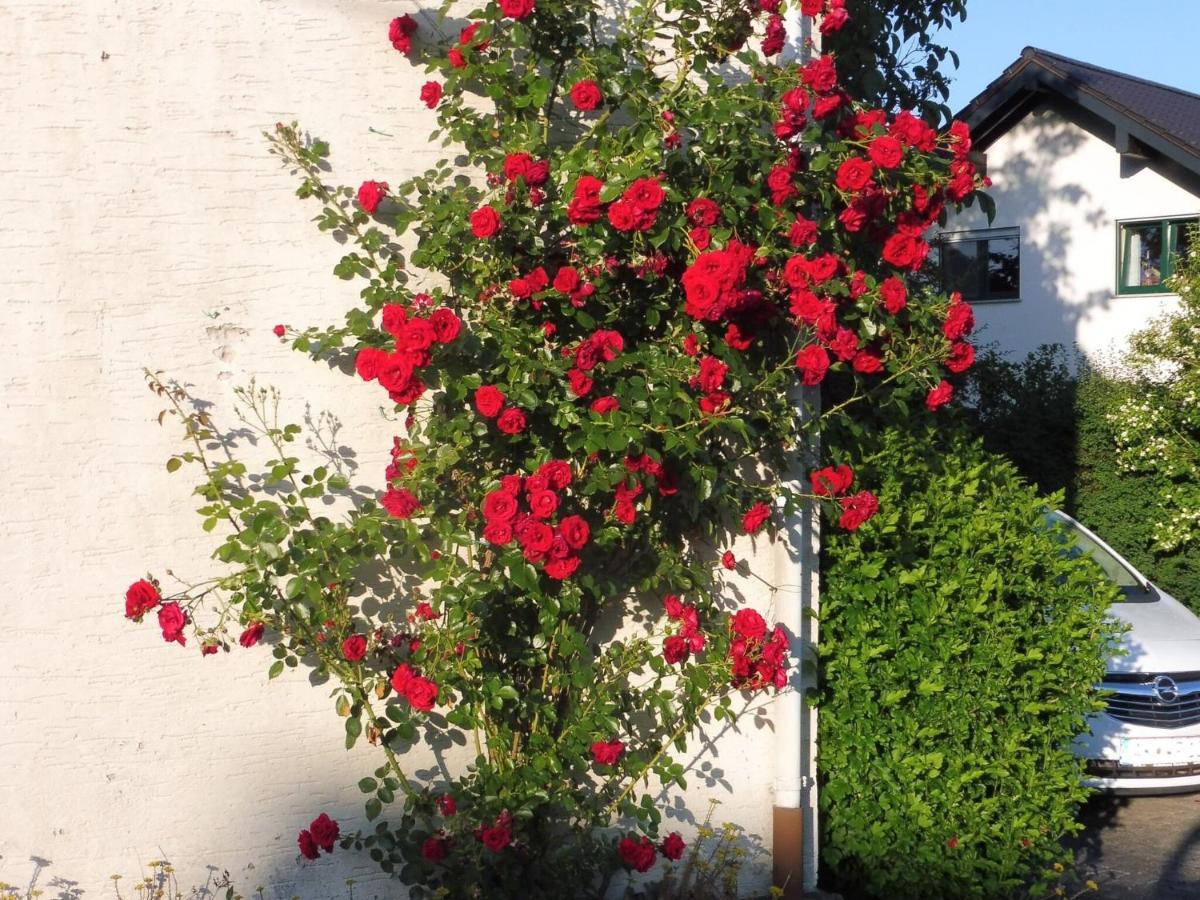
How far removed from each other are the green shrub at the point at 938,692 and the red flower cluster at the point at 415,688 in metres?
1.59

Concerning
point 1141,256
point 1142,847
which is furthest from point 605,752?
point 1141,256

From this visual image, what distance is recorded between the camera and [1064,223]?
55.5 feet

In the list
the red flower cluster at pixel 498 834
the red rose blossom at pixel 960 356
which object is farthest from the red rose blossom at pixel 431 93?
the red flower cluster at pixel 498 834

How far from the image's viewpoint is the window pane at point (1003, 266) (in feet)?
56.0

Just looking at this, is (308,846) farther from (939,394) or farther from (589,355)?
(939,394)

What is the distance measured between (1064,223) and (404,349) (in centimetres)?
1532

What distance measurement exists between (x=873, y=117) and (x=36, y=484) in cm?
303

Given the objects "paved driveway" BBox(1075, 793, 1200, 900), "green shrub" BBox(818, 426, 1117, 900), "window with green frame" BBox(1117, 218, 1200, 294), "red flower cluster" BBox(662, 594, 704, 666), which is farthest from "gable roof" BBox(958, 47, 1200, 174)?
"red flower cluster" BBox(662, 594, 704, 666)

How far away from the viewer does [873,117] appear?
4.28 metres

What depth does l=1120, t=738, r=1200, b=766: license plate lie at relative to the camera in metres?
6.67

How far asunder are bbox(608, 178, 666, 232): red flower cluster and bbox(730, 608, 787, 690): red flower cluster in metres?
1.38

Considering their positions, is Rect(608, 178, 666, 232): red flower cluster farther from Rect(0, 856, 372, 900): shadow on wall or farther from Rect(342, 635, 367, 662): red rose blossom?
Rect(0, 856, 372, 900): shadow on wall

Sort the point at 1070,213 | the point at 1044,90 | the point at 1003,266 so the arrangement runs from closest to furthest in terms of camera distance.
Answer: the point at 1044,90 < the point at 1070,213 < the point at 1003,266

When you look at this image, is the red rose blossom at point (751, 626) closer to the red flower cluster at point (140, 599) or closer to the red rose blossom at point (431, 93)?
the red flower cluster at point (140, 599)
